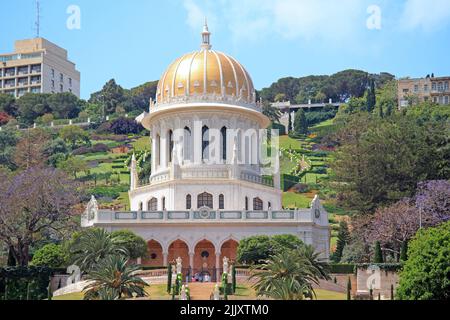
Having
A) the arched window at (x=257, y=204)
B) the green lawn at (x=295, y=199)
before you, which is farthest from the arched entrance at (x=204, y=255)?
the green lawn at (x=295, y=199)

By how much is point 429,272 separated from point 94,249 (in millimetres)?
23074

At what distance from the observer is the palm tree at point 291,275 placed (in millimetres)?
65438

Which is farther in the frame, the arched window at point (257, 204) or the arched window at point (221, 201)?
the arched window at point (257, 204)

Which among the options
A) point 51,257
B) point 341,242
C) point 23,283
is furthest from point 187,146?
point 23,283

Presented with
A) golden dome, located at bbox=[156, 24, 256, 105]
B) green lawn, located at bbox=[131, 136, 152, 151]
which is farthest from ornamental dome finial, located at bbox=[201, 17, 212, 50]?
green lawn, located at bbox=[131, 136, 152, 151]

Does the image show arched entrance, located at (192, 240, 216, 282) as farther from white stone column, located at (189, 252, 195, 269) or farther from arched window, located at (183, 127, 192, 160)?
arched window, located at (183, 127, 192, 160)

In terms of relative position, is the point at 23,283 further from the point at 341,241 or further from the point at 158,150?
the point at 341,241

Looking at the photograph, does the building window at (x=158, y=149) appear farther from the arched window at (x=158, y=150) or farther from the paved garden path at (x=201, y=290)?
the paved garden path at (x=201, y=290)

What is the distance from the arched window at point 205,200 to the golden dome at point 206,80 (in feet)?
28.2

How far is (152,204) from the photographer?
322 ft

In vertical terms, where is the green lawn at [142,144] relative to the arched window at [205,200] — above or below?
above

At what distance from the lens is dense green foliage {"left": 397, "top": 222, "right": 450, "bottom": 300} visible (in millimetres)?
65550
